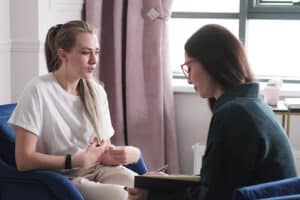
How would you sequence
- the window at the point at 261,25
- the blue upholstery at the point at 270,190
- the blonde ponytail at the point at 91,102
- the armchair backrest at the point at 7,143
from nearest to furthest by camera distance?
the blue upholstery at the point at 270,190 → the armchair backrest at the point at 7,143 → the blonde ponytail at the point at 91,102 → the window at the point at 261,25

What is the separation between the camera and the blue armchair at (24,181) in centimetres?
211

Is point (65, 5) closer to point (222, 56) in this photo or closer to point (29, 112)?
point (29, 112)

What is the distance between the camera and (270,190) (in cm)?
151

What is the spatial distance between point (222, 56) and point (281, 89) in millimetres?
2019

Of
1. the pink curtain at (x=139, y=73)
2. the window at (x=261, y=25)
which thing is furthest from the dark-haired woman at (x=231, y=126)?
the window at (x=261, y=25)

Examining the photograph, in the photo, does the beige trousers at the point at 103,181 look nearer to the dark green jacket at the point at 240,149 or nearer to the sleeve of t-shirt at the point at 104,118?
the sleeve of t-shirt at the point at 104,118

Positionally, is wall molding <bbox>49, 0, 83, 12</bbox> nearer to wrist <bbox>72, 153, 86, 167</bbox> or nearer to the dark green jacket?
wrist <bbox>72, 153, 86, 167</bbox>

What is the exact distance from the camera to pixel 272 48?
3854 millimetres

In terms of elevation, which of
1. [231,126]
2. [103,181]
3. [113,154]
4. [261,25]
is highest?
[261,25]

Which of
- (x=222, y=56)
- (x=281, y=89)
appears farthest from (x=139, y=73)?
(x=222, y=56)

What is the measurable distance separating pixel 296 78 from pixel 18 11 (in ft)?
6.17

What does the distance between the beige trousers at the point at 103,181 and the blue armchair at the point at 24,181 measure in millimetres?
143

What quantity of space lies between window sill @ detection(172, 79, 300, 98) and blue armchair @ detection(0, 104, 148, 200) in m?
1.52

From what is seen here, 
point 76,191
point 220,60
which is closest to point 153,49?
point 76,191
